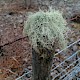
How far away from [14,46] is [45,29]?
1.74 metres

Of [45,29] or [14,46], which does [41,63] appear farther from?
[14,46]

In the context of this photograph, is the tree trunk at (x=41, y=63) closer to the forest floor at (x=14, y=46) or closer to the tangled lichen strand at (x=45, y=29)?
the tangled lichen strand at (x=45, y=29)

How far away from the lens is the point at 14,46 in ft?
9.46

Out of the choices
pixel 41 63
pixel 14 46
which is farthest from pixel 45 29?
pixel 14 46

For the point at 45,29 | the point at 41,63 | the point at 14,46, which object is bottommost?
the point at 14,46

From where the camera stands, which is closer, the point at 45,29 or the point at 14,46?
the point at 45,29

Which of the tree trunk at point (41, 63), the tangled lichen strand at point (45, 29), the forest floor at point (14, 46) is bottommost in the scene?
the forest floor at point (14, 46)

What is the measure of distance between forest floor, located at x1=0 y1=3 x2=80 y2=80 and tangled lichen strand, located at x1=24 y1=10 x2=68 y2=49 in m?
1.16

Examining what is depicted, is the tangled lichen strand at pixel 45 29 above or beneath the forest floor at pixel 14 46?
above

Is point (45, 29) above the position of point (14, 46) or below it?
above

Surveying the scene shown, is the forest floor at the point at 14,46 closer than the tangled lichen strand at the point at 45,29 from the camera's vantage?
No

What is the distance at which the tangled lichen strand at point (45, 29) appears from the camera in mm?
1179

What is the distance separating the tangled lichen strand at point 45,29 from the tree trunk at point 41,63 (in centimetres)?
5

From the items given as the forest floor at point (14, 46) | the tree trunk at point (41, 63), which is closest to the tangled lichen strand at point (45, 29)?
the tree trunk at point (41, 63)
